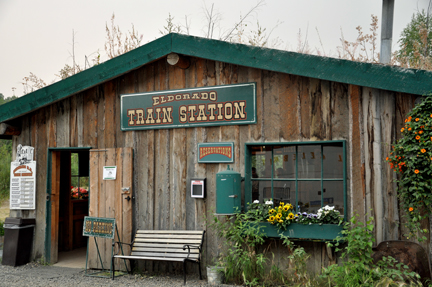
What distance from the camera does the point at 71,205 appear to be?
935cm

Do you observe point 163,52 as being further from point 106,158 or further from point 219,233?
point 219,233

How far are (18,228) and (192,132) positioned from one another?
3.99 metres

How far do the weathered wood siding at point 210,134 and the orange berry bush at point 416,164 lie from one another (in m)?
0.28

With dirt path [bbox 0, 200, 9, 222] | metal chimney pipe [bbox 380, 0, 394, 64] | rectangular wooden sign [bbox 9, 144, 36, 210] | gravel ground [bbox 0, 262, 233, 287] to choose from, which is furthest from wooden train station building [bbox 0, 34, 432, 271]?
dirt path [bbox 0, 200, 9, 222]

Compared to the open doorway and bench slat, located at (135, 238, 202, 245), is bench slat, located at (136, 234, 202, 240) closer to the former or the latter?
bench slat, located at (135, 238, 202, 245)

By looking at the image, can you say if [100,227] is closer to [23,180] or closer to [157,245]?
[157,245]

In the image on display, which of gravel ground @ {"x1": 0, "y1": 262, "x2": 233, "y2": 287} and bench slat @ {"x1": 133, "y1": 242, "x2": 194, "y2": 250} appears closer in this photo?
gravel ground @ {"x1": 0, "y1": 262, "x2": 233, "y2": 287}

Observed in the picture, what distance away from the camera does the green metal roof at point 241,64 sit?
498 centimetres

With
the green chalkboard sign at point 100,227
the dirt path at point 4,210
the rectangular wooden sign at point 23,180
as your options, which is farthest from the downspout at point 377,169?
the dirt path at point 4,210

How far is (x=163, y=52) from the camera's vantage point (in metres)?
6.40

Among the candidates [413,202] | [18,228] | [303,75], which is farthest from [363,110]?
[18,228]

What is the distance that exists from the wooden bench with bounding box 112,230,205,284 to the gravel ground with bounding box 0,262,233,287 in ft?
1.14

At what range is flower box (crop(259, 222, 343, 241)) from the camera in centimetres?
538

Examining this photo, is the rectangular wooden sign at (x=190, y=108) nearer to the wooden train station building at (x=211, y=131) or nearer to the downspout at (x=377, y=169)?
the wooden train station building at (x=211, y=131)
